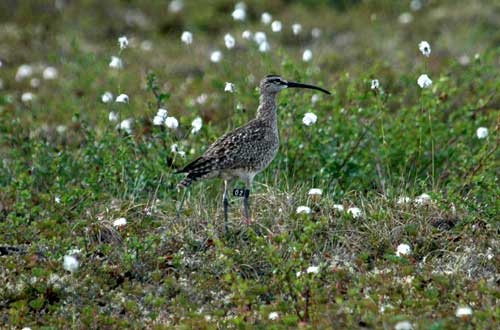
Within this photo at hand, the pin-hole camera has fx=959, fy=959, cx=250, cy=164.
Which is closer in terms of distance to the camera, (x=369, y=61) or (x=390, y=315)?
(x=390, y=315)

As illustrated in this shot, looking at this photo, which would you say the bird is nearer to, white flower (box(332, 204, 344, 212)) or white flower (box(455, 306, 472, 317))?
white flower (box(332, 204, 344, 212))

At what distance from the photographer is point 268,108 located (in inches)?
347

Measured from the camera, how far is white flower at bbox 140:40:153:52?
15.5 meters

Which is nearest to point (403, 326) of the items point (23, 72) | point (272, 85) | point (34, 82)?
point (272, 85)

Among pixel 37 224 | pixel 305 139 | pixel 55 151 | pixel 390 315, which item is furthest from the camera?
pixel 55 151

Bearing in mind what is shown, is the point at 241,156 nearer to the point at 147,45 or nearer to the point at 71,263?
the point at 71,263

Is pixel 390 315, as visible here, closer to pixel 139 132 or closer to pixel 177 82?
pixel 139 132

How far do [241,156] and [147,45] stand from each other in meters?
7.93

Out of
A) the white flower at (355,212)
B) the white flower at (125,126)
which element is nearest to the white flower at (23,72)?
the white flower at (125,126)

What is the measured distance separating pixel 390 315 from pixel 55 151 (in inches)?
203

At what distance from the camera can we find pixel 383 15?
53.6 feet

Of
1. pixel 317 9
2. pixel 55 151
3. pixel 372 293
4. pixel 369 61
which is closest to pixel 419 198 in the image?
pixel 372 293

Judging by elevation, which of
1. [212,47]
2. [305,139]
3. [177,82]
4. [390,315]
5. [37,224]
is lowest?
[390,315]

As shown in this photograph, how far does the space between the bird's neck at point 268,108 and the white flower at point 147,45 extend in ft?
22.7
